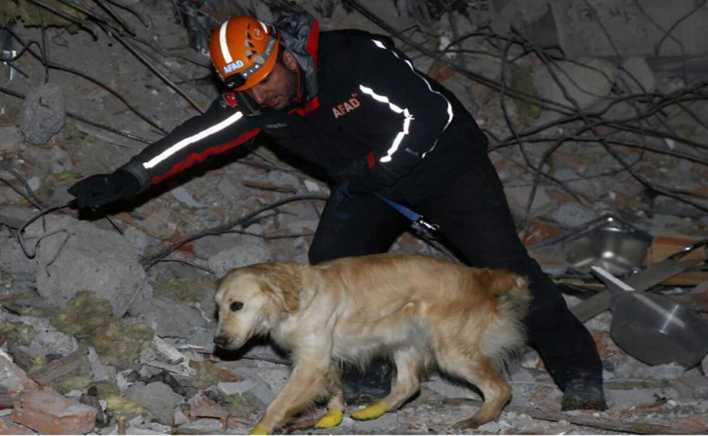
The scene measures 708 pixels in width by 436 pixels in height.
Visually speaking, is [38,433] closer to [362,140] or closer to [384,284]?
[384,284]

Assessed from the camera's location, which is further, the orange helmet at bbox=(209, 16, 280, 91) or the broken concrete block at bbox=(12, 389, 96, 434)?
the orange helmet at bbox=(209, 16, 280, 91)

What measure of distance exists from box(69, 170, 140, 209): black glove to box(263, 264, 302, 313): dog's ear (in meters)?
1.07

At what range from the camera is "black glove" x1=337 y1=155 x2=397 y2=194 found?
5.69 m

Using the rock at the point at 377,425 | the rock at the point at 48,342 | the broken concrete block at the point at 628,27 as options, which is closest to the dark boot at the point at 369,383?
the rock at the point at 377,425

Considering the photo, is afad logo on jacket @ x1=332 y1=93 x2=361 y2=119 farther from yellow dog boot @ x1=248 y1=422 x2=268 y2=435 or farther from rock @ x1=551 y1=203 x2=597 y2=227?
rock @ x1=551 y1=203 x2=597 y2=227

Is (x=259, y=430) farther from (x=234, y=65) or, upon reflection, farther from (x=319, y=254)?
(x=234, y=65)

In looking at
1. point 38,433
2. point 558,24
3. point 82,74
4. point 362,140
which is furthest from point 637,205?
point 38,433

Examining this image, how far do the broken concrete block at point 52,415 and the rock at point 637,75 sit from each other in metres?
7.12

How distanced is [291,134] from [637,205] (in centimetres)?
482

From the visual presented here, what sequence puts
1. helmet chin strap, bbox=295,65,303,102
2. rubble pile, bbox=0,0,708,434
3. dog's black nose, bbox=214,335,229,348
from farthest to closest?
rubble pile, bbox=0,0,708,434 < helmet chin strap, bbox=295,65,303,102 < dog's black nose, bbox=214,335,229,348

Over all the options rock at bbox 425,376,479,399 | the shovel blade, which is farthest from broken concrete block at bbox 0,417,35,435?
the shovel blade

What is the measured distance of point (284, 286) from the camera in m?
5.20

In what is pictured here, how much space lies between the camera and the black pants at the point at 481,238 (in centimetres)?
591

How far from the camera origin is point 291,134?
6156mm
